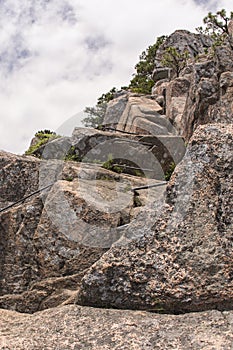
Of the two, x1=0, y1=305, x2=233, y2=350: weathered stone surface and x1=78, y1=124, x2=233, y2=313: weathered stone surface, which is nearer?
x1=0, y1=305, x2=233, y2=350: weathered stone surface

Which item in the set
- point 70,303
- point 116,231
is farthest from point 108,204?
point 70,303

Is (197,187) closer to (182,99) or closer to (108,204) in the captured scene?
(108,204)

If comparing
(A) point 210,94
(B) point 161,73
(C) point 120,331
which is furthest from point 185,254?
(B) point 161,73

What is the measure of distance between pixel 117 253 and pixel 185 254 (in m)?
1.20

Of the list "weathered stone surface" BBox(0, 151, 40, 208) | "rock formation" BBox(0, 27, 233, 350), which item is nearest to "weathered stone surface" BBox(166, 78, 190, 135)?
"rock formation" BBox(0, 27, 233, 350)

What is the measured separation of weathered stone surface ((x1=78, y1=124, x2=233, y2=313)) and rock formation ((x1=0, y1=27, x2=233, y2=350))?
17 millimetres

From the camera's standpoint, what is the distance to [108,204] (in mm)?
12961

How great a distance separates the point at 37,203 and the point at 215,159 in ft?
21.7

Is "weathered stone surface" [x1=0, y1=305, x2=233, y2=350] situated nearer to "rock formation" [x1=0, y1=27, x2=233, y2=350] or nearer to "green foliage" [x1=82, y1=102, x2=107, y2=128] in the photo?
"rock formation" [x1=0, y1=27, x2=233, y2=350]

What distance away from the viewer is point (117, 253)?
7781mm

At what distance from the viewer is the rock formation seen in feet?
22.4

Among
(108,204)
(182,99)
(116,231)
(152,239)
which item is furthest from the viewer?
(182,99)

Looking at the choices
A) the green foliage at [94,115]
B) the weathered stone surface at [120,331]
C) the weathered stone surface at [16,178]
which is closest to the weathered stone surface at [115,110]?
the green foliage at [94,115]

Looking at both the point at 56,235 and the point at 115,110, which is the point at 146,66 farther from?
the point at 56,235
